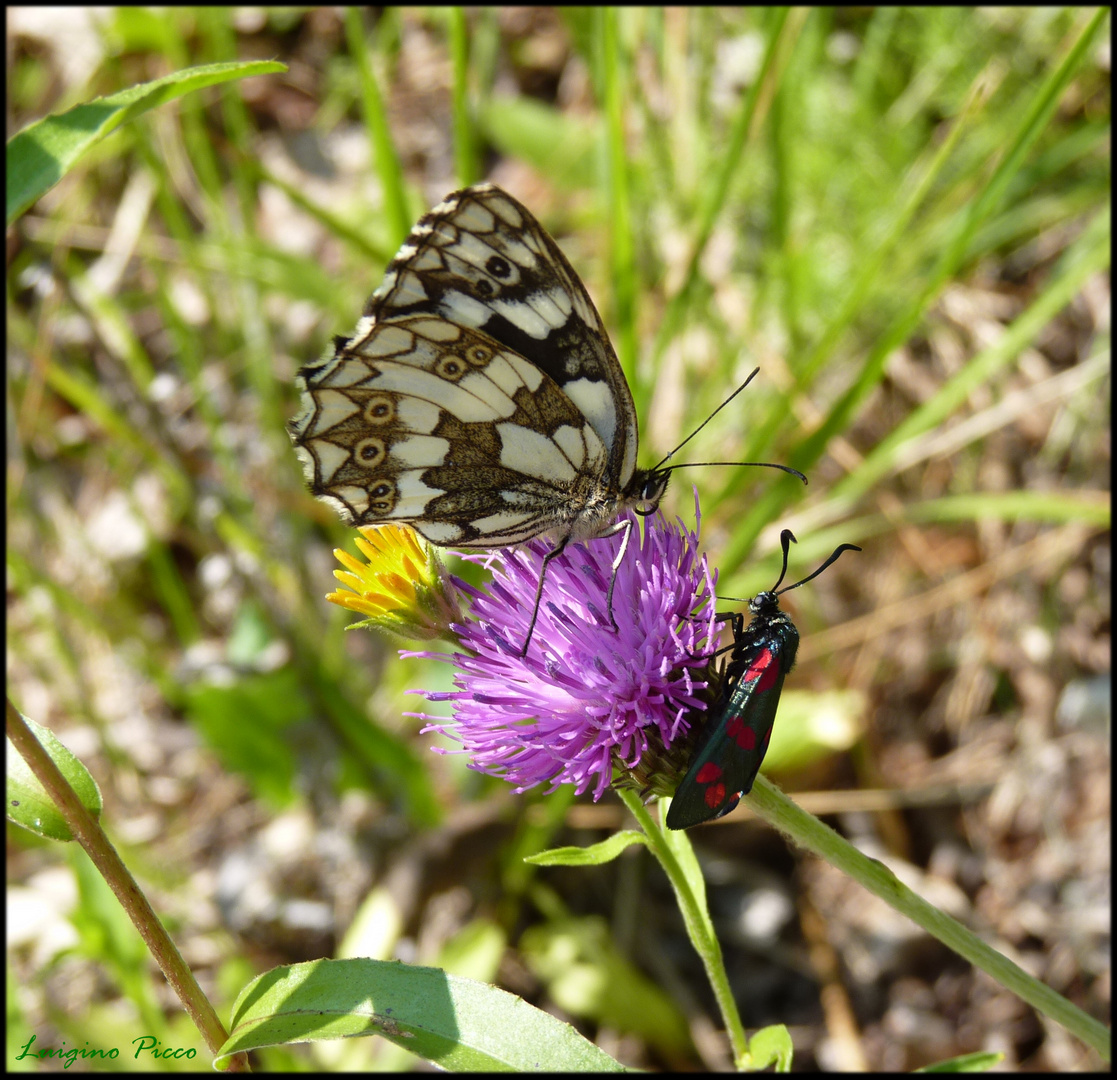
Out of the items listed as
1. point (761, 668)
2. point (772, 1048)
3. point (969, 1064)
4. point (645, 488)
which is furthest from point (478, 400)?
point (969, 1064)

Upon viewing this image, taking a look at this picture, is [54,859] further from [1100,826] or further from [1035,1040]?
[1100,826]

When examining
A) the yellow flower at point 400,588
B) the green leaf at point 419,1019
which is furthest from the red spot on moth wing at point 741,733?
the yellow flower at point 400,588

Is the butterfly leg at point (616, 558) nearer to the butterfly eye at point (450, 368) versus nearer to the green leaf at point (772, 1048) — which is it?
the butterfly eye at point (450, 368)

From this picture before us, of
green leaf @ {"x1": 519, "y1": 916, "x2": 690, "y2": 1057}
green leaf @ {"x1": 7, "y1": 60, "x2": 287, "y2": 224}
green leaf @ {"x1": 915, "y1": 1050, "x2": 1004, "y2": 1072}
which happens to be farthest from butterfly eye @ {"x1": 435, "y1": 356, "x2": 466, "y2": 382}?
green leaf @ {"x1": 519, "y1": 916, "x2": 690, "y2": 1057}

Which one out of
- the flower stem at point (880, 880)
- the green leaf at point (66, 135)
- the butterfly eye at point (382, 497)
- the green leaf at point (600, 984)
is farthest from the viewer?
the green leaf at point (600, 984)

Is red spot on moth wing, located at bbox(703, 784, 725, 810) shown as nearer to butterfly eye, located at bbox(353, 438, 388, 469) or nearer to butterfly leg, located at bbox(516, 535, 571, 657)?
butterfly leg, located at bbox(516, 535, 571, 657)

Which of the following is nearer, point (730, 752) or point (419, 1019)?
point (419, 1019)

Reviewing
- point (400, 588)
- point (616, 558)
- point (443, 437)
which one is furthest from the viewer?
point (443, 437)

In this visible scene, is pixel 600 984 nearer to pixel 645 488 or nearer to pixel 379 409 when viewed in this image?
pixel 645 488
